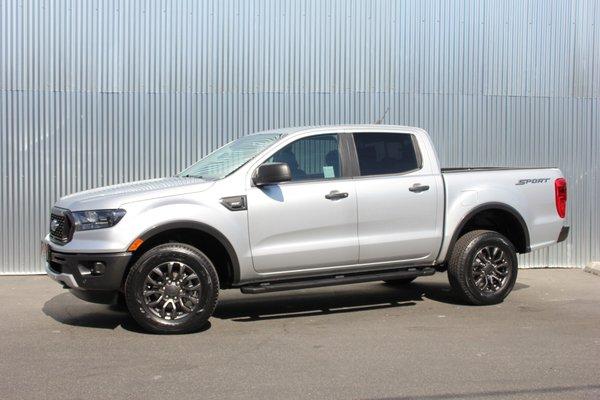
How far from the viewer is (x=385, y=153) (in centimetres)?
743

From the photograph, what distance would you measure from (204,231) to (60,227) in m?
1.42

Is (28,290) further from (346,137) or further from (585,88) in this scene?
(585,88)

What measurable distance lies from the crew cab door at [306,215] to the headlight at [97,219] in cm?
127

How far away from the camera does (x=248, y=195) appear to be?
6.64m

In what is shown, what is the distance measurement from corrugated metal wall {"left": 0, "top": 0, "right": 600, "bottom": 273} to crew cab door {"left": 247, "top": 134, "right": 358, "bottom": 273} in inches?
144

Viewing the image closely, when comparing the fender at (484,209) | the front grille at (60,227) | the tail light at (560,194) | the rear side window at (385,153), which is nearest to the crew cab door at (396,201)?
the rear side window at (385,153)

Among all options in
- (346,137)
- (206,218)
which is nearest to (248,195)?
(206,218)

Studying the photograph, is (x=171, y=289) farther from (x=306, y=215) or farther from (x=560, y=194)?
(x=560, y=194)

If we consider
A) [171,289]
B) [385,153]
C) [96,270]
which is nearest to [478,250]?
[385,153]

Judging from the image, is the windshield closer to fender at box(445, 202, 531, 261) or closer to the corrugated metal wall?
fender at box(445, 202, 531, 261)

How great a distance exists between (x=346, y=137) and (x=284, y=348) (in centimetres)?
246

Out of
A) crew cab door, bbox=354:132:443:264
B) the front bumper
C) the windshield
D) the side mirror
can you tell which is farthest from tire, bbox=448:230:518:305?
the front bumper

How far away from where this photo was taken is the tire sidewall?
7621mm

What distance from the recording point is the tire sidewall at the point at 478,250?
762cm
